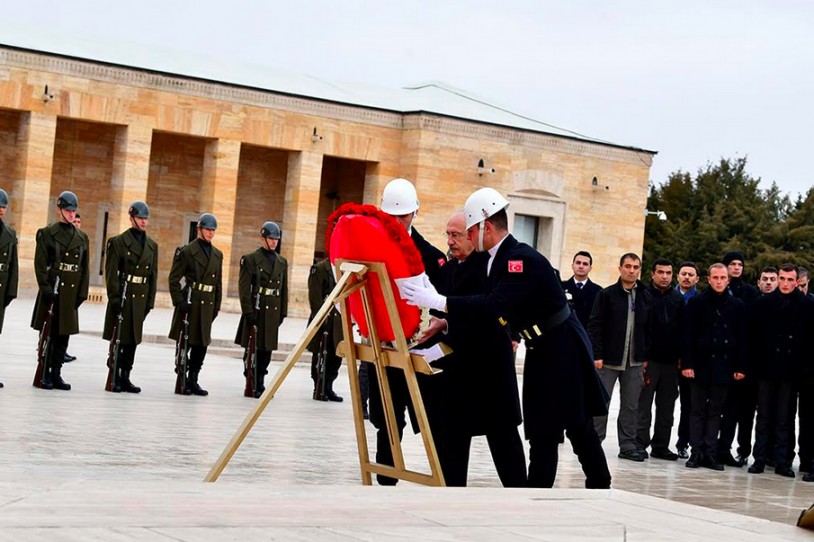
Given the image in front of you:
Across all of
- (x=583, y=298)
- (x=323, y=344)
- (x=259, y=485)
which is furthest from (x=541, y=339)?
(x=323, y=344)

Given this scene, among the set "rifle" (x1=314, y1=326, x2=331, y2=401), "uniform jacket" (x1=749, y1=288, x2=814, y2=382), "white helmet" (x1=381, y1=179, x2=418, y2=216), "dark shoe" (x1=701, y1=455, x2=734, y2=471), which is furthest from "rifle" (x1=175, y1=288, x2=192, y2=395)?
"white helmet" (x1=381, y1=179, x2=418, y2=216)

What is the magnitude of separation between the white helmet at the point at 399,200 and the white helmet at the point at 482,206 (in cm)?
48

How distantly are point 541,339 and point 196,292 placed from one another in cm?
738

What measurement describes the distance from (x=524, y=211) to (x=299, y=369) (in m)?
18.3

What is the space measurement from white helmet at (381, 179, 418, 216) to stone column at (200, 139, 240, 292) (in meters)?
25.4

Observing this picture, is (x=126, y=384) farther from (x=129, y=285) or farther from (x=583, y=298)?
(x=583, y=298)

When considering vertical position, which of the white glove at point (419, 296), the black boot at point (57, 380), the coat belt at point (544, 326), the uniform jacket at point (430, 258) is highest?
the uniform jacket at point (430, 258)

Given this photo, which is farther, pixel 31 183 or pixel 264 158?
pixel 264 158

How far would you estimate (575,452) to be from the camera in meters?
7.94

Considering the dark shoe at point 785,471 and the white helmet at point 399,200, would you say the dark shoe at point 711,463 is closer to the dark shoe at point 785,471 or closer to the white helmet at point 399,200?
the dark shoe at point 785,471

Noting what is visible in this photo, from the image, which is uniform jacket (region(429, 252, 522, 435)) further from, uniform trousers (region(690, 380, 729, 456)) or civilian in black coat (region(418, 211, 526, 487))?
uniform trousers (region(690, 380, 729, 456))

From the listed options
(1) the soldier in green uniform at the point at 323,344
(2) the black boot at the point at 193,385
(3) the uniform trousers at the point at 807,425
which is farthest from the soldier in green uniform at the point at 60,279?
(3) the uniform trousers at the point at 807,425

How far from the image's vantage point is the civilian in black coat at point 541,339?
7.36 meters

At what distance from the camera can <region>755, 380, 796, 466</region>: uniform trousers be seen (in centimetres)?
1228
